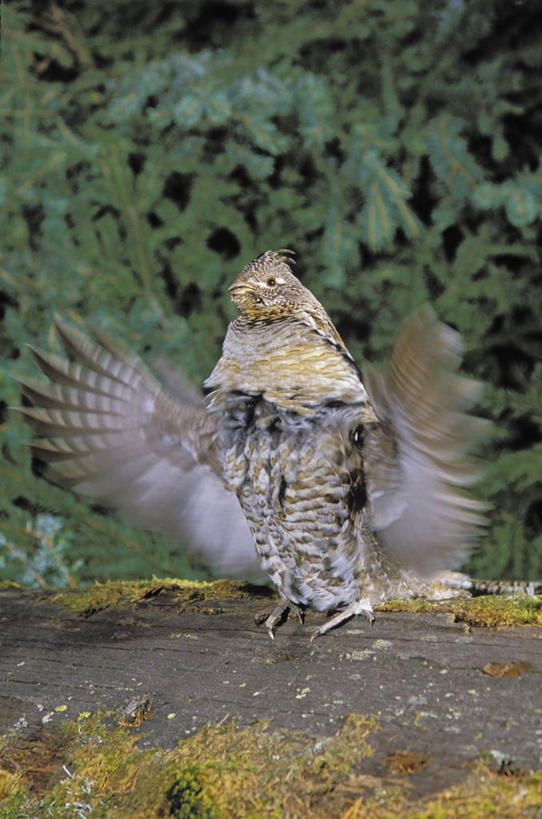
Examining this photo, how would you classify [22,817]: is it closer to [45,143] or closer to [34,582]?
[34,582]

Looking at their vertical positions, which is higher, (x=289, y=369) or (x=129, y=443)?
(x=289, y=369)

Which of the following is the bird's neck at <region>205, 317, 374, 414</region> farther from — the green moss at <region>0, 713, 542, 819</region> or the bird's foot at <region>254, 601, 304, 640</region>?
the green moss at <region>0, 713, 542, 819</region>

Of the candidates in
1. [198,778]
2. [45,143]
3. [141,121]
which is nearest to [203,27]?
[141,121]

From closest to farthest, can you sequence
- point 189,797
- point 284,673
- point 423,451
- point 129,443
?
point 189,797, point 284,673, point 423,451, point 129,443

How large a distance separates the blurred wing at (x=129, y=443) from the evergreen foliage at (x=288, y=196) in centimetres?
73

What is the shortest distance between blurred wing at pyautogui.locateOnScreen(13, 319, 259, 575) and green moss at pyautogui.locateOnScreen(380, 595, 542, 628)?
0.84 metres

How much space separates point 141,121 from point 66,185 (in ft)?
1.61

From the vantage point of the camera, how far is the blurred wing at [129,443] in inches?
94.7

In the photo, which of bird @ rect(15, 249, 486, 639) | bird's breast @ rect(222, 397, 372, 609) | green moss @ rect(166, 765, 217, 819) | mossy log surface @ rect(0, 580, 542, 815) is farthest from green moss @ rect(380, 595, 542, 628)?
green moss @ rect(166, 765, 217, 819)

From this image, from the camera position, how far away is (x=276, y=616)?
201cm

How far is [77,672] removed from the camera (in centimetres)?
186

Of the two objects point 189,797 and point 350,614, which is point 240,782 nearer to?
point 189,797

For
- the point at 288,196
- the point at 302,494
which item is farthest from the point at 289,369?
the point at 288,196

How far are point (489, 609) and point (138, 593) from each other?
1038 mm
